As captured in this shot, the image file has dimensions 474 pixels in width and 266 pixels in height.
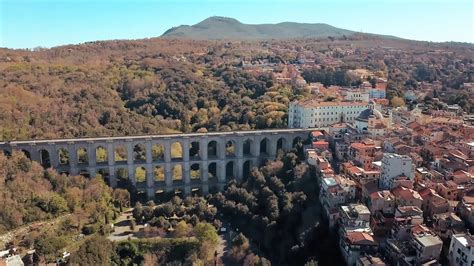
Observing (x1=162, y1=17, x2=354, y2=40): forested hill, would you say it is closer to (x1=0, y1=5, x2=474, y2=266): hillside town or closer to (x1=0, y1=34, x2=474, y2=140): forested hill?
(x1=0, y1=34, x2=474, y2=140): forested hill

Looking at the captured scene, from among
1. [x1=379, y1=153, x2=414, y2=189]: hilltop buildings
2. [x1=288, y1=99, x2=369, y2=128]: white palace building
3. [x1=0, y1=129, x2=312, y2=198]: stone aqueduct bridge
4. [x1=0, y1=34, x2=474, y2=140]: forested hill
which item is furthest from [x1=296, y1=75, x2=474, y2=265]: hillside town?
[x1=0, y1=34, x2=474, y2=140]: forested hill

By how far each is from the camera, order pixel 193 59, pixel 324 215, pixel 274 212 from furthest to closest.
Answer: pixel 193 59, pixel 274 212, pixel 324 215

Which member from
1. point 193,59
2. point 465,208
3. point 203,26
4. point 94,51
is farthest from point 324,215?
point 203,26

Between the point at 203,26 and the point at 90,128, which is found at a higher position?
the point at 203,26

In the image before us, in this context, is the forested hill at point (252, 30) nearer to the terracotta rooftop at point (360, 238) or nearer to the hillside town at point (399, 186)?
the hillside town at point (399, 186)

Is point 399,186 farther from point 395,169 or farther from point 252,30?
point 252,30

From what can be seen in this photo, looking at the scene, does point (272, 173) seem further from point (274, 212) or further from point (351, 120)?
point (351, 120)

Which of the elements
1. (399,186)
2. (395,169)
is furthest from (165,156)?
(399,186)
